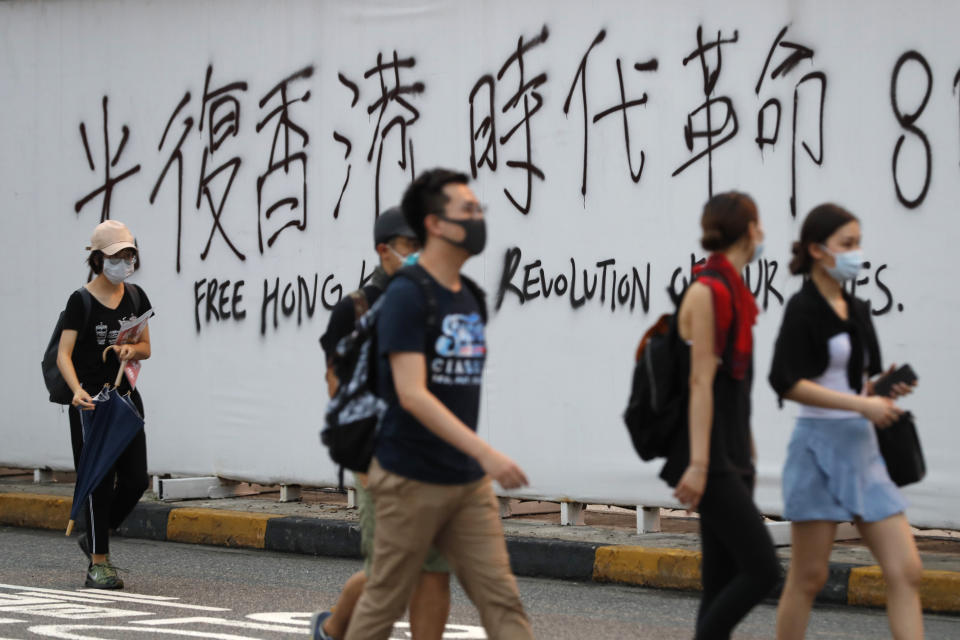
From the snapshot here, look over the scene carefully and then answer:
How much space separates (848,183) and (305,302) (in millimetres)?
3496

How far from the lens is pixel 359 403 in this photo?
446cm

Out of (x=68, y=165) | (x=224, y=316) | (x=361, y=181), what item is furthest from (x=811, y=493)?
(x=68, y=165)

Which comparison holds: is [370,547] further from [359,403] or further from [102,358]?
[102,358]

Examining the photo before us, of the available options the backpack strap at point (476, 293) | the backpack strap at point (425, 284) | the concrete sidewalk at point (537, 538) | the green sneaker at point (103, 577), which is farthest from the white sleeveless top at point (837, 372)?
the green sneaker at point (103, 577)

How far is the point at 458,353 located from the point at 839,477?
1.33 m

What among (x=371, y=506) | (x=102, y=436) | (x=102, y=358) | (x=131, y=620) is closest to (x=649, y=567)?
(x=131, y=620)

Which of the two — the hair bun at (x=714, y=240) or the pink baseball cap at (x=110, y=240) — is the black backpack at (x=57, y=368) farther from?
the hair bun at (x=714, y=240)

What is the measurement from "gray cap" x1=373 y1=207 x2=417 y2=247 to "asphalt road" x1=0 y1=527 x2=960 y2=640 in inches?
65.8

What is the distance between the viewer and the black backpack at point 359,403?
4.44 metres

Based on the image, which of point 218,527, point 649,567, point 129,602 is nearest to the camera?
point 129,602

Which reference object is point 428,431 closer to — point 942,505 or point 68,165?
point 942,505

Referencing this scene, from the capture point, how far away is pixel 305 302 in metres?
9.93

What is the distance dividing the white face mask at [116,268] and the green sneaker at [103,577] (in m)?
1.33

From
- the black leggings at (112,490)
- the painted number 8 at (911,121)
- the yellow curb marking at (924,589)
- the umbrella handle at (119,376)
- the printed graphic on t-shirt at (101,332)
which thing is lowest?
the yellow curb marking at (924,589)
